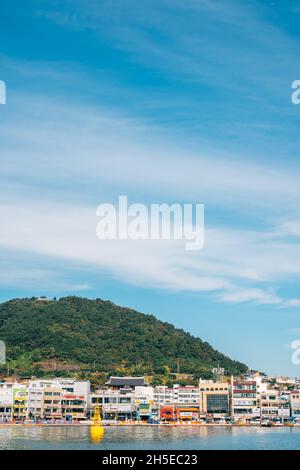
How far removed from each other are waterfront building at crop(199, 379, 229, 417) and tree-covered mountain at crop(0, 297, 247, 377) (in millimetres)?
24984

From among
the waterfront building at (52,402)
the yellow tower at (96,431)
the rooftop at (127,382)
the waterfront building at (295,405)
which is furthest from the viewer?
the rooftop at (127,382)

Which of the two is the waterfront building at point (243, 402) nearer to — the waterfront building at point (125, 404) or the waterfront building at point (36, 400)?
the waterfront building at point (125, 404)

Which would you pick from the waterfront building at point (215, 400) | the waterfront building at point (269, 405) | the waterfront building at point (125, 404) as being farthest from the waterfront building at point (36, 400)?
the waterfront building at point (269, 405)

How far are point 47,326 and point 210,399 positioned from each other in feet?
159

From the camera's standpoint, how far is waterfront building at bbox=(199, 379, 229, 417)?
3270 inches

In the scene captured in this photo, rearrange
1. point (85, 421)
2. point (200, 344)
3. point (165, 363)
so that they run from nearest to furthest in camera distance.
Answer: point (85, 421), point (165, 363), point (200, 344)

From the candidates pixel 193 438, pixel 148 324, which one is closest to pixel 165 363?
pixel 148 324

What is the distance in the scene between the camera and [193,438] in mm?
52750

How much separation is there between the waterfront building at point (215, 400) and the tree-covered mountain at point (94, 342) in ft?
82.0

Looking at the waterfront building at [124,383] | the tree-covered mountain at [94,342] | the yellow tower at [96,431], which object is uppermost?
the tree-covered mountain at [94,342]

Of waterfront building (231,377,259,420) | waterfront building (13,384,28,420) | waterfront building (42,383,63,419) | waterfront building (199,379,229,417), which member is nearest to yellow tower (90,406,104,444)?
waterfront building (42,383,63,419)

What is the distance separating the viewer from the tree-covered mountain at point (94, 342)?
361ft

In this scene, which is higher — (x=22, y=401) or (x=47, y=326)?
(x=47, y=326)
